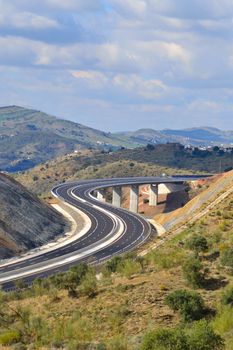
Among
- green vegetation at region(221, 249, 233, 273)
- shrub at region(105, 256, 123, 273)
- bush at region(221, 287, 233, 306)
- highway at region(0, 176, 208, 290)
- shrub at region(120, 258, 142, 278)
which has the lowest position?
highway at region(0, 176, 208, 290)

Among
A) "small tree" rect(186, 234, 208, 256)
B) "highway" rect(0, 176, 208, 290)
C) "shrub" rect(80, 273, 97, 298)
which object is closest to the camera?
"shrub" rect(80, 273, 97, 298)

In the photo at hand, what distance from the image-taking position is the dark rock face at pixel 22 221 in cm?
9125

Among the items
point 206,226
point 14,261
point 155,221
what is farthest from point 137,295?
point 155,221

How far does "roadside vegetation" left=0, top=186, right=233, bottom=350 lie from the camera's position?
2816 centimetres

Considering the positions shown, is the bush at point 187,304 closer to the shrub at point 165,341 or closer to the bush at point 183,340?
the bush at point 183,340

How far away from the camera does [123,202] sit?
196 metres

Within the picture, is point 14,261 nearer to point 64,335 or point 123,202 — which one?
point 64,335

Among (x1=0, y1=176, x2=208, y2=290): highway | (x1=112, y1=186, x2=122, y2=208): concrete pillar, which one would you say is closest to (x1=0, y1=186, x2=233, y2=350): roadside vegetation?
(x1=0, y1=176, x2=208, y2=290): highway

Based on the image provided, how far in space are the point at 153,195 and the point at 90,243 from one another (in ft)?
290

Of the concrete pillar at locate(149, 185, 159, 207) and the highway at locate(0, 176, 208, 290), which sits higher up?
the concrete pillar at locate(149, 185, 159, 207)

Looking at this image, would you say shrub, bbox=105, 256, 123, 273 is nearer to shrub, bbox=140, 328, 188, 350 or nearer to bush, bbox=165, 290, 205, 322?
bush, bbox=165, 290, 205, 322

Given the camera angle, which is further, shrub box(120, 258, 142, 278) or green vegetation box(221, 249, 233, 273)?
shrub box(120, 258, 142, 278)

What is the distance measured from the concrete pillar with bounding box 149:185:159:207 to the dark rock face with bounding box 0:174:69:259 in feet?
209

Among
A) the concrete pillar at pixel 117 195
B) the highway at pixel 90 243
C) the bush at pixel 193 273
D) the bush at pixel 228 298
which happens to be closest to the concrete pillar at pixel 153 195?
the concrete pillar at pixel 117 195
